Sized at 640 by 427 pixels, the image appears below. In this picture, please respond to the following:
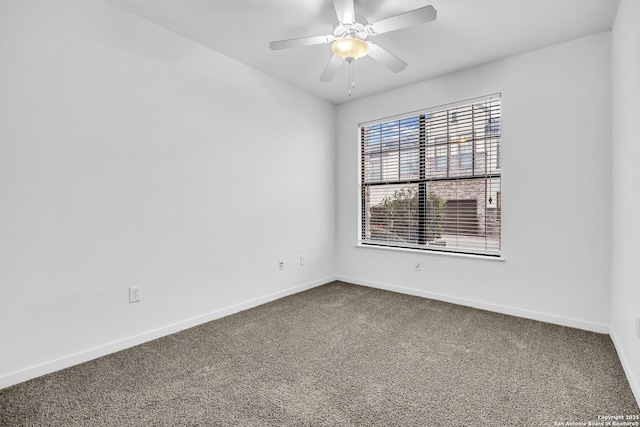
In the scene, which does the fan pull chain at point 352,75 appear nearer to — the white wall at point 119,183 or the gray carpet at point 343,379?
the white wall at point 119,183

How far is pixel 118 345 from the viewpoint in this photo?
91.4 inches

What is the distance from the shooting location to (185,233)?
2738 mm

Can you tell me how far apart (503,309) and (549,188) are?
3.94 feet

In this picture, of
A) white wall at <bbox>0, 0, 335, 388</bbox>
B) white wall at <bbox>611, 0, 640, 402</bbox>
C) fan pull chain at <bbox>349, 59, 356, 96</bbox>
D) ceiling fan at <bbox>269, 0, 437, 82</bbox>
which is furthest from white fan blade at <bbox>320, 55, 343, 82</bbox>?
white wall at <bbox>611, 0, 640, 402</bbox>

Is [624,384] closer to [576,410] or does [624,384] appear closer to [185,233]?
[576,410]

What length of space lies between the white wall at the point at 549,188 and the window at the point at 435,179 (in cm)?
15

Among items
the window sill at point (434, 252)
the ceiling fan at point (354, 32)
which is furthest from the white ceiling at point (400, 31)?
the window sill at point (434, 252)

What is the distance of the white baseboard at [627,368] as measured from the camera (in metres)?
1.71

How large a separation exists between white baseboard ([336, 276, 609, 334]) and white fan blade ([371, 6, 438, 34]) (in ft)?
8.62

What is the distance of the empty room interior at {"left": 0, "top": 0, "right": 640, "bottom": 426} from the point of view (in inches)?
73.2

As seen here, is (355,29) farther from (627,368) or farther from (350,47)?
(627,368)

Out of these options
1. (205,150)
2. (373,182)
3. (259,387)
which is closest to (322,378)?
(259,387)

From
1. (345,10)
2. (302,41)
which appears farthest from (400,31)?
(302,41)

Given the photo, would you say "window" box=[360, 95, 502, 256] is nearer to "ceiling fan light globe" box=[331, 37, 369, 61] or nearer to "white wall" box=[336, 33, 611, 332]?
"white wall" box=[336, 33, 611, 332]
